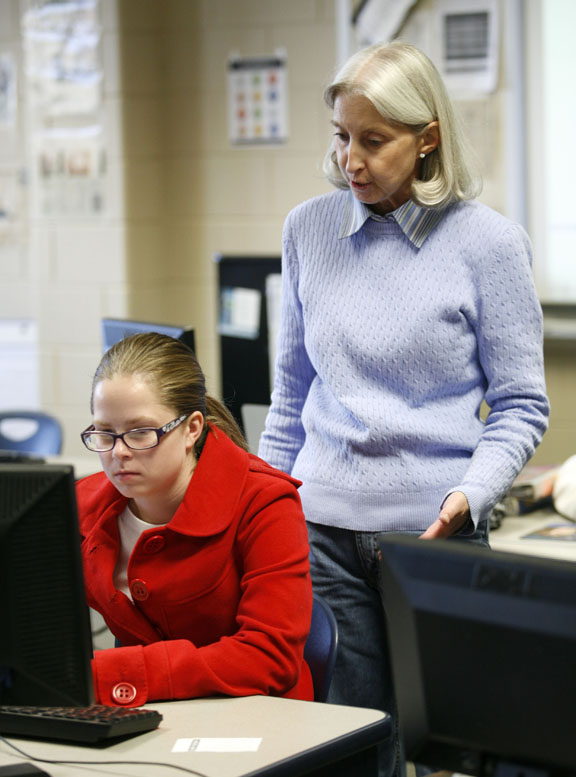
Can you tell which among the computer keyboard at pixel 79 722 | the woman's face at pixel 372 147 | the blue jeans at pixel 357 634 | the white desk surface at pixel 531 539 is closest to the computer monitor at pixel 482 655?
the computer keyboard at pixel 79 722

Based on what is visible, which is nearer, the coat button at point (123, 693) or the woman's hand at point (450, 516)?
the coat button at point (123, 693)

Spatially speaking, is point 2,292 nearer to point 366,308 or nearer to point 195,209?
point 195,209

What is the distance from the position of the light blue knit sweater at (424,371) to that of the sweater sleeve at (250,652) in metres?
0.22

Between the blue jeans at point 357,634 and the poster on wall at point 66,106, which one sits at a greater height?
the poster on wall at point 66,106

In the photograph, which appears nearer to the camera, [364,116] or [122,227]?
[364,116]

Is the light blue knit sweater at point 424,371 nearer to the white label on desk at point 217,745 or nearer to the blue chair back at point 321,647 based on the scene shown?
the blue chair back at point 321,647

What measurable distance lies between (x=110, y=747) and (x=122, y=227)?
3.02m

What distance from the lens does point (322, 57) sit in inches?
158

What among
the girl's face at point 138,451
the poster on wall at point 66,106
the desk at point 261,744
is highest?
the poster on wall at point 66,106

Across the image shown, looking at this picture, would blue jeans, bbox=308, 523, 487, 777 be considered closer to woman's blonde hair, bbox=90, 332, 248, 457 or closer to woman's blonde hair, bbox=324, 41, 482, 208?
woman's blonde hair, bbox=90, 332, 248, 457

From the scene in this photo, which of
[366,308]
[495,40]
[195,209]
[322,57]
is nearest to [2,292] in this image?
[195,209]

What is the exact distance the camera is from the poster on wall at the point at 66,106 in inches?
161

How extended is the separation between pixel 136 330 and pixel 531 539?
0.92 m

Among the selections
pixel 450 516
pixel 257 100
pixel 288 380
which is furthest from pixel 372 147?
pixel 257 100
